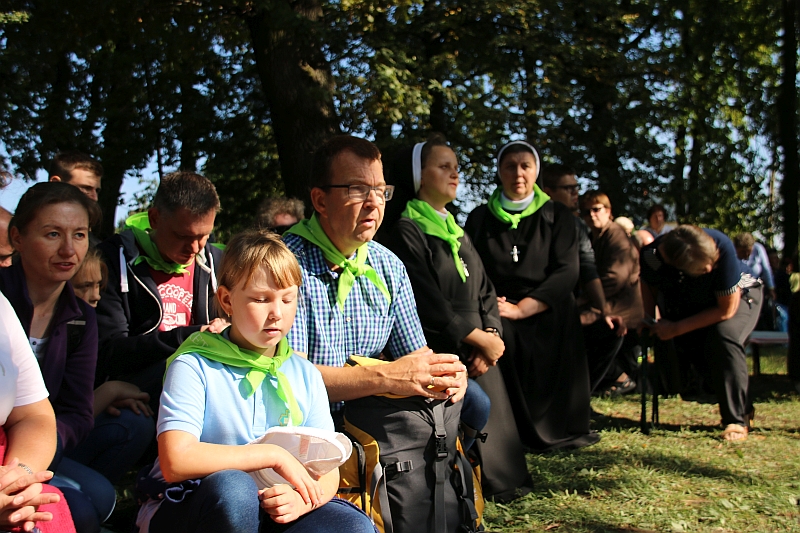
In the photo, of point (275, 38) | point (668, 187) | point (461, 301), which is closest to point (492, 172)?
point (668, 187)

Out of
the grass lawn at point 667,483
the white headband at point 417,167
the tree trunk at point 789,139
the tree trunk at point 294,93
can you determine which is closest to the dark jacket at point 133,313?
the white headband at point 417,167

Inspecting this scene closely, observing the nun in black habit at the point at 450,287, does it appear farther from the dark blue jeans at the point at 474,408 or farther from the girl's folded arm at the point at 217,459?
the girl's folded arm at the point at 217,459

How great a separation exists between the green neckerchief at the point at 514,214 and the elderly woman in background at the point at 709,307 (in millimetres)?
1175

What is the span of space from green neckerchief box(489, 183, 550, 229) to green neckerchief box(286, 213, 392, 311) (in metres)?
2.30

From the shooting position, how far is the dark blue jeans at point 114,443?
3.54 m

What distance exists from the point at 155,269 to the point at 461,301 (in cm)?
169

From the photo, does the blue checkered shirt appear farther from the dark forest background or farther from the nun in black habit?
the dark forest background

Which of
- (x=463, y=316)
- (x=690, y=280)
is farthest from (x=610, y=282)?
(x=463, y=316)

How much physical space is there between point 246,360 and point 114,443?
1.43 m

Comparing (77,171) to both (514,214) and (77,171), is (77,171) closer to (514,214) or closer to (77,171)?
(77,171)

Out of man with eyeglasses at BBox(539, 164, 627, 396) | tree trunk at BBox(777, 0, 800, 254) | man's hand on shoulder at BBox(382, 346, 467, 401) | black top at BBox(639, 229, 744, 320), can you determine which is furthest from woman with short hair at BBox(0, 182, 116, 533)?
tree trunk at BBox(777, 0, 800, 254)

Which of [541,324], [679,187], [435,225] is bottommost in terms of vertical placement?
[541,324]

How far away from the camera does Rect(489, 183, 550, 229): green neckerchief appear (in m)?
5.57

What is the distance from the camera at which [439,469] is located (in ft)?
10.3
